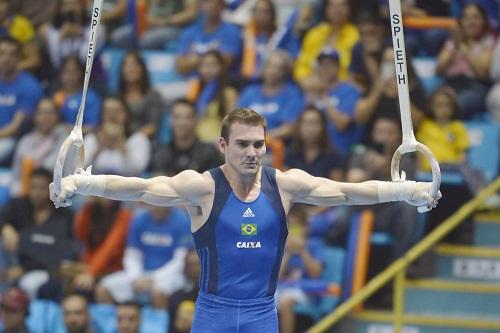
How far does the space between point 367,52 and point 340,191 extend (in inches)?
185

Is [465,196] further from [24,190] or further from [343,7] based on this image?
[24,190]

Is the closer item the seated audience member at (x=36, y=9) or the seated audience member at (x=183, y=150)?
the seated audience member at (x=183, y=150)

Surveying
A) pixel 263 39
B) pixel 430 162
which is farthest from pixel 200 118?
pixel 430 162

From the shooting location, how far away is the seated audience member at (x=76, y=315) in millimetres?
10721

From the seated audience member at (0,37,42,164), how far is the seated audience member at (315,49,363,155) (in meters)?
3.28

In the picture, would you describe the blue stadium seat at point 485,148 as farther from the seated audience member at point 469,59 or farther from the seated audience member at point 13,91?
the seated audience member at point 13,91

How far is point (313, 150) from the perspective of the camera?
37.3 ft

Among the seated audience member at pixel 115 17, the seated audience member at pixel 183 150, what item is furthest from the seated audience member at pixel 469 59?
the seated audience member at pixel 115 17

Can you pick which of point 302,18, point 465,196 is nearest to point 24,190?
point 302,18

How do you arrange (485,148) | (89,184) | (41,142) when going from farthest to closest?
(41,142) < (485,148) < (89,184)

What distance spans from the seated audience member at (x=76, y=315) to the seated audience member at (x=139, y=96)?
7.48 ft

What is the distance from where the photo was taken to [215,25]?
43.7ft

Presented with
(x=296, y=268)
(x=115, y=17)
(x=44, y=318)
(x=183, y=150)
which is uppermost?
(x=115, y=17)

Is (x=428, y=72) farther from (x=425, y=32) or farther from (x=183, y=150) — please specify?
(x=183, y=150)
